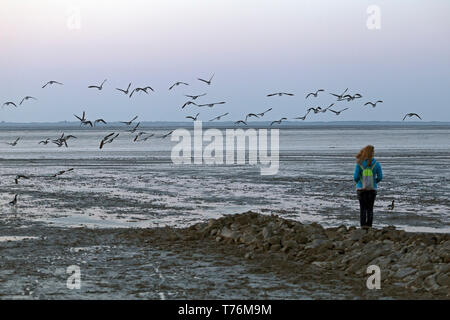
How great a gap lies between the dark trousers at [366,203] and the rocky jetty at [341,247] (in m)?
0.83

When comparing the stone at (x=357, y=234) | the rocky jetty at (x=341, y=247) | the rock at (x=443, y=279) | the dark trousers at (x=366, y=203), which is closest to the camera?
the rock at (x=443, y=279)

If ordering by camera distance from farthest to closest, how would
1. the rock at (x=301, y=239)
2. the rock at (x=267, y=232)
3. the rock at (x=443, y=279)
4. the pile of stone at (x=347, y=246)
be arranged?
the rock at (x=267, y=232), the rock at (x=301, y=239), the pile of stone at (x=347, y=246), the rock at (x=443, y=279)

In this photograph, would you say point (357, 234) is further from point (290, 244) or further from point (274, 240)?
point (274, 240)

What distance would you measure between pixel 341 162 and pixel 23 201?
26484 mm

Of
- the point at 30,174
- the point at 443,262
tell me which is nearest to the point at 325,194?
the point at 443,262

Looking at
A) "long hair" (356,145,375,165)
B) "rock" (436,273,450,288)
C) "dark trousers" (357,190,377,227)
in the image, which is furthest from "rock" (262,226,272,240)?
"rock" (436,273,450,288)

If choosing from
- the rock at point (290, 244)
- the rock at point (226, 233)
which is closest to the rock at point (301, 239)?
the rock at point (290, 244)

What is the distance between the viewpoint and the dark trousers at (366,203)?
48.4 feet

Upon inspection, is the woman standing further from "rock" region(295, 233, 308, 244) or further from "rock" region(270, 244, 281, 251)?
"rock" region(270, 244, 281, 251)

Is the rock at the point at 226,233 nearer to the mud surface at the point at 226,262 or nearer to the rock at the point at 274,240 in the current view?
the mud surface at the point at 226,262

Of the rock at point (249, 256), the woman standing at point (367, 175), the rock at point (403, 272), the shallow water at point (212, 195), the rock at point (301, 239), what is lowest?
the shallow water at point (212, 195)

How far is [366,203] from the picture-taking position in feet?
48.9

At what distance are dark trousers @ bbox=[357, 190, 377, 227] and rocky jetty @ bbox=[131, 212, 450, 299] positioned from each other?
83 cm
